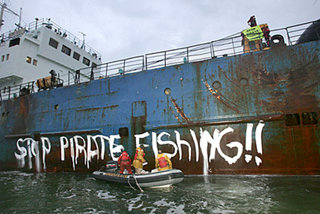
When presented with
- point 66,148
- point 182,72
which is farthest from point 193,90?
point 66,148

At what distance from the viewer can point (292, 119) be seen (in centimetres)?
612

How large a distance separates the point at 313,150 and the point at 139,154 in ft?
17.7

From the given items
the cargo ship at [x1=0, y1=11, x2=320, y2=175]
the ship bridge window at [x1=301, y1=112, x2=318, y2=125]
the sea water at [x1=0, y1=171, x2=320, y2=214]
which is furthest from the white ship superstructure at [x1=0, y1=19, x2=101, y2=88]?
the ship bridge window at [x1=301, y1=112, x2=318, y2=125]

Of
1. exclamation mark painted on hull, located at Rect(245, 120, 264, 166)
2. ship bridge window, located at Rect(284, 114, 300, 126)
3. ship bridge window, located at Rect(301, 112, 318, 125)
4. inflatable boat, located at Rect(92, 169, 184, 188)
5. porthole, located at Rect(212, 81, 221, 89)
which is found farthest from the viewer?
porthole, located at Rect(212, 81, 221, 89)

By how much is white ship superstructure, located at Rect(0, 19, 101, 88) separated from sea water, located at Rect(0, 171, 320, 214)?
7.97 meters

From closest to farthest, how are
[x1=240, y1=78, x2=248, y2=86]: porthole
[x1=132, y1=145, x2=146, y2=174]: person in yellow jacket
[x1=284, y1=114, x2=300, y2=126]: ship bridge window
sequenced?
1. [x1=284, y1=114, x2=300, y2=126]: ship bridge window
2. [x1=240, y1=78, x2=248, y2=86]: porthole
3. [x1=132, y1=145, x2=146, y2=174]: person in yellow jacket

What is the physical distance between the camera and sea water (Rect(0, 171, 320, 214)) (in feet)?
13.3

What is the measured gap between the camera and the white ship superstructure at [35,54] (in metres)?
12.7

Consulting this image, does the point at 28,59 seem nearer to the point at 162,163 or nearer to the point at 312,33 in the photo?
the point at 162,163

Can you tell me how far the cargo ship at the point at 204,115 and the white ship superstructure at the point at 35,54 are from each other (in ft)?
14.2

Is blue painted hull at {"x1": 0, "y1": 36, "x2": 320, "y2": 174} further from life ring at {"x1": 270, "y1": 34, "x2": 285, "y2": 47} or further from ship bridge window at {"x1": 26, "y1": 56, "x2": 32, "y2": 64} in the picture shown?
ship bridge window at {"x1": 26, "y1": 56, "x2": 32, "y2": 64}

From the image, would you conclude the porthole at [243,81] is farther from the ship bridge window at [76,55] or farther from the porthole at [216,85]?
the ship bridge window at [76,55]

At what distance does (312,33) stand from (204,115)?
186 inches

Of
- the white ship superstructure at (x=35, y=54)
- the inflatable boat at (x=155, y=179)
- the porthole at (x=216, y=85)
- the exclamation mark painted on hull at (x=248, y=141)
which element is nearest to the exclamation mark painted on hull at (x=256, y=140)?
the exclamation mark painted on hull at (x=248, y=141)
